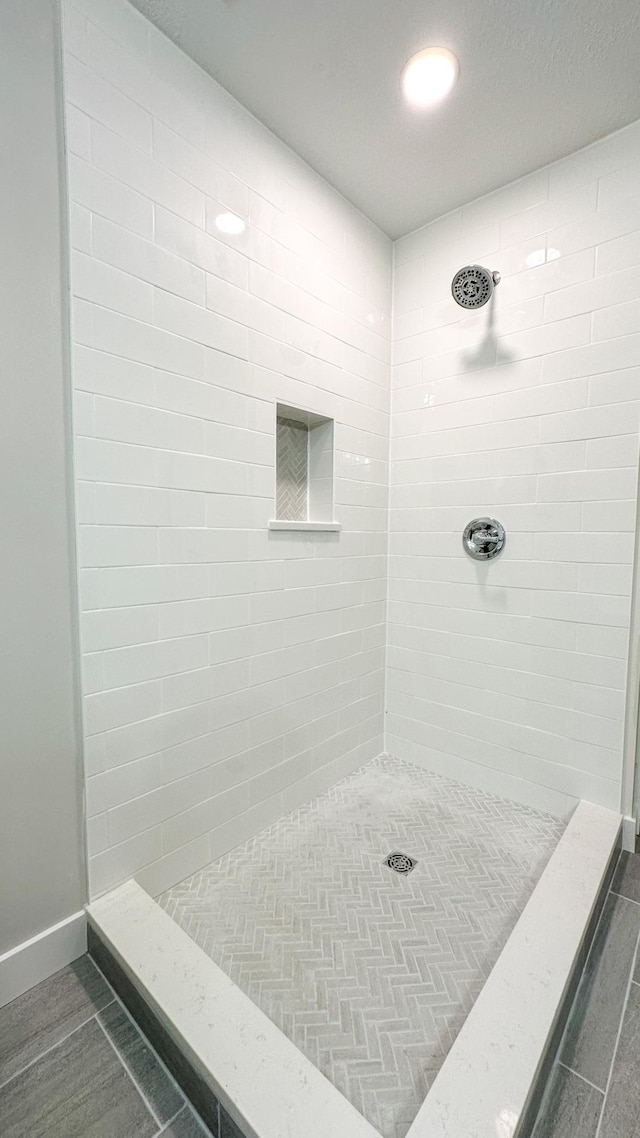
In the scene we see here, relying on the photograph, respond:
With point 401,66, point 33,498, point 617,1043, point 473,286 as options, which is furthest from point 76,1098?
point 401,66

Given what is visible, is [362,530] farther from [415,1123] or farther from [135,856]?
[415,1123]

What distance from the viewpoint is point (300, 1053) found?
96 centimetres

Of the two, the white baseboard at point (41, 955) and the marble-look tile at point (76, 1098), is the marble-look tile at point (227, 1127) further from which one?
the white baseboard at point (41, 955)

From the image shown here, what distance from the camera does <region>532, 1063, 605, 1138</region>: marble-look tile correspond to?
982mm

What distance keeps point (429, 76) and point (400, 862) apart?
109 inches

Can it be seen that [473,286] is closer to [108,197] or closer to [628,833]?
[108,197]

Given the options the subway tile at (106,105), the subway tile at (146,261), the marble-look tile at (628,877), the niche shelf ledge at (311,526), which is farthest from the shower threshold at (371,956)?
the subway tile at (106,105)

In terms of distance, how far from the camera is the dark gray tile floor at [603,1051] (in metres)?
1.00

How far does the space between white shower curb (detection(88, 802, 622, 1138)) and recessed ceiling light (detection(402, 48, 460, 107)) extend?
8.77ft

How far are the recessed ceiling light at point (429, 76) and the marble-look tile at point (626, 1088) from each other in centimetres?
290

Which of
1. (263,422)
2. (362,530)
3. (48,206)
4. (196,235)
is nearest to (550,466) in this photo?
(362,530)

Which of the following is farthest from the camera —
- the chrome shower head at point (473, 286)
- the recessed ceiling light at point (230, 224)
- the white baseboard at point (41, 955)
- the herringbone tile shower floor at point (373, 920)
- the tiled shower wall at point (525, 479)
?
the chrome shower head at point (473, 286)

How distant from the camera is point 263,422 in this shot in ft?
5.87

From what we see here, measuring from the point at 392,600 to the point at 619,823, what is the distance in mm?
1355
